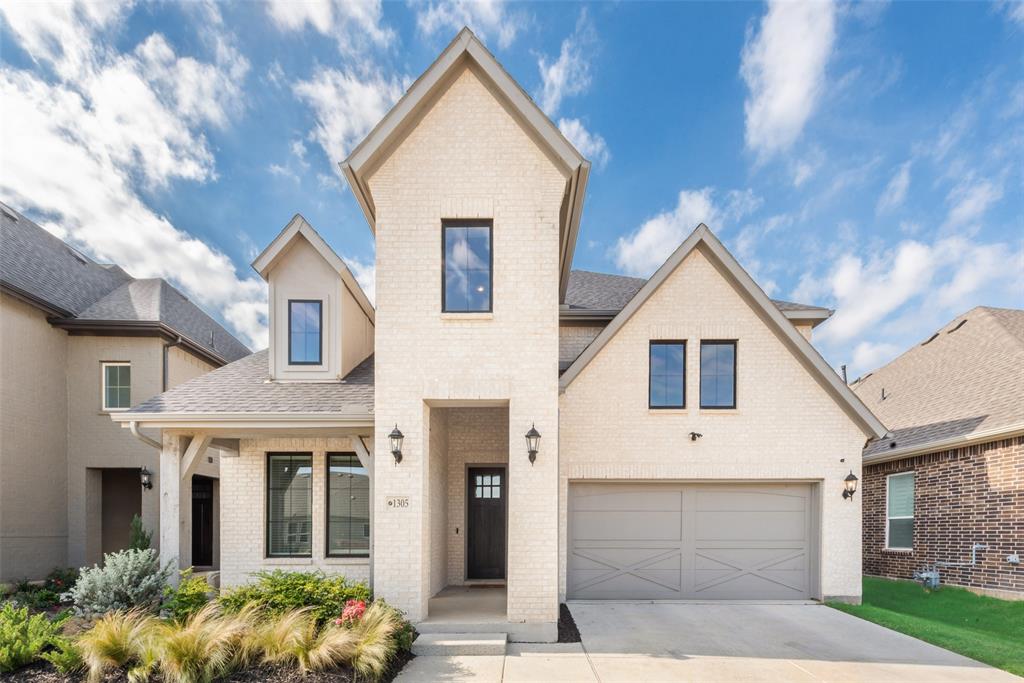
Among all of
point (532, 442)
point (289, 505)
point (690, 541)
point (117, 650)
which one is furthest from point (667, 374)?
point (117, 650)

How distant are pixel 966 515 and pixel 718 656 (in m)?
6.98

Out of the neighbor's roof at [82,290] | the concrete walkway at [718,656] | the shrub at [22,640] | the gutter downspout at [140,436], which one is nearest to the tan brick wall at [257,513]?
the gutter downspout at [140,436]

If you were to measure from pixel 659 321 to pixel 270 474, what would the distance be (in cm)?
796

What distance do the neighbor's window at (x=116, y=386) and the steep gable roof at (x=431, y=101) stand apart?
9809mm

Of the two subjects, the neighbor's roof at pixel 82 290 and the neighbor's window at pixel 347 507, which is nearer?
the neighbor's window at pixel 347 507

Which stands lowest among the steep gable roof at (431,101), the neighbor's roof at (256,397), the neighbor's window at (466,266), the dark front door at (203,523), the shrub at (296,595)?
the dark front door at (203,523)

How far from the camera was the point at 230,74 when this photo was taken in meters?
14.4

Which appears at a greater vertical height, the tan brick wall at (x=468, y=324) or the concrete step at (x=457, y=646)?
the tan brick wall at (x=468, y=324)

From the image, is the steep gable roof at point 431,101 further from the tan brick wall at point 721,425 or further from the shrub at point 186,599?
the shrub at point 186,599

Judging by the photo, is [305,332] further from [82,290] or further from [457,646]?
[82,290]

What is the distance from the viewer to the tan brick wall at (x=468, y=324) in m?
6.98

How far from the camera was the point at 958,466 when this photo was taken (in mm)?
9898

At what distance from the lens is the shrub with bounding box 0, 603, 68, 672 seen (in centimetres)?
540

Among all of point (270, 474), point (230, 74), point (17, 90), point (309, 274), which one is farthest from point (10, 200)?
point (270, 474)
